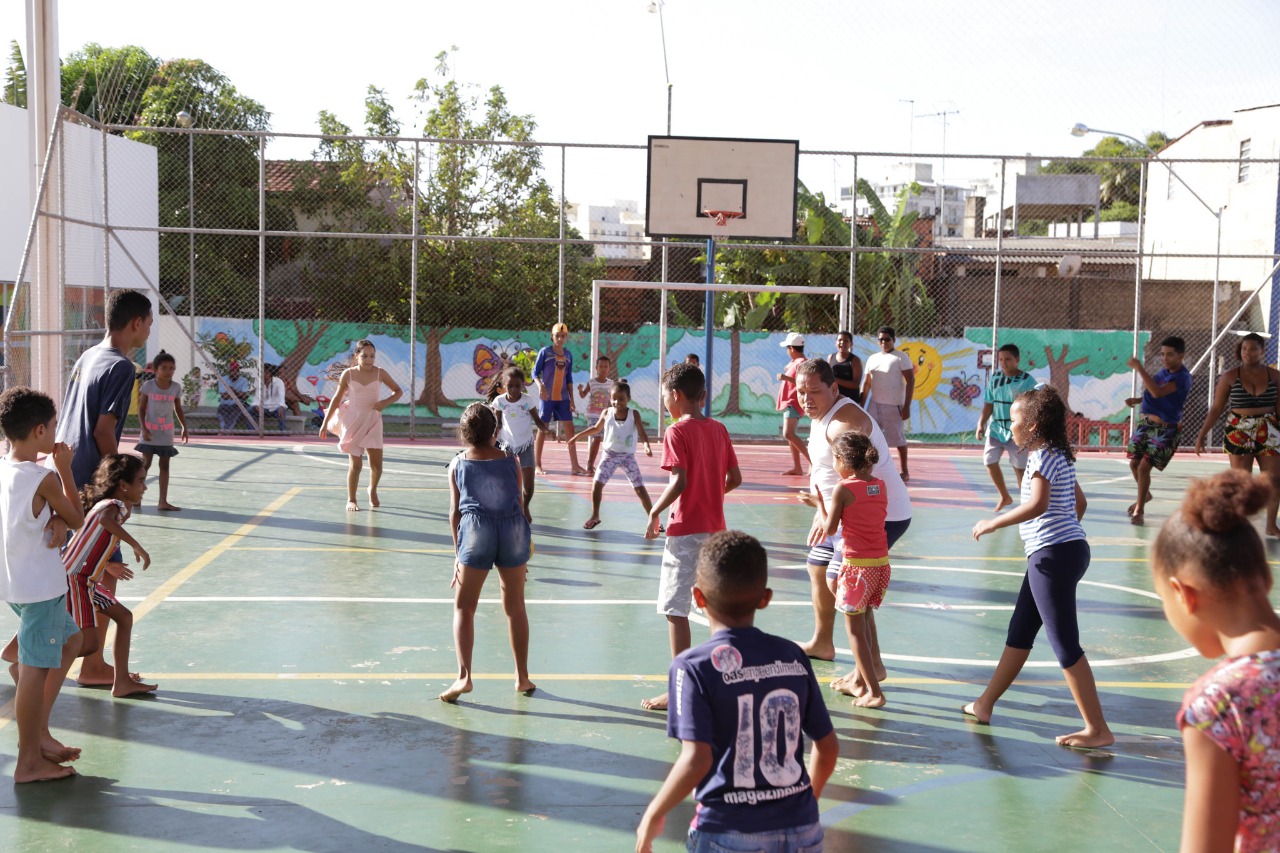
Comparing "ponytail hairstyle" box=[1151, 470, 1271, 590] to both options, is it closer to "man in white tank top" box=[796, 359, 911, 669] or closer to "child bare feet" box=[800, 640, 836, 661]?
"man in white tank top" box=[796, 359, 911, 669]

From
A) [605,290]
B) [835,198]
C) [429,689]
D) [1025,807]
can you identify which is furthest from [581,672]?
[605,290]

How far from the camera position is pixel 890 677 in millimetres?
7309

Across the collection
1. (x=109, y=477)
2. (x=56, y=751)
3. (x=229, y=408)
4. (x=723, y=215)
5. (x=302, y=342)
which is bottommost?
(x=56, y=751)

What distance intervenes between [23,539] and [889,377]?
37.1 ft

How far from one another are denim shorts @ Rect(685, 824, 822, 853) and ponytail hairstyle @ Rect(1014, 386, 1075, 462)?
3.18m

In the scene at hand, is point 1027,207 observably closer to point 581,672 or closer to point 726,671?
point 581,672

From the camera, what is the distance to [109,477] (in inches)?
243

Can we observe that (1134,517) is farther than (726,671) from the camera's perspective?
Yes

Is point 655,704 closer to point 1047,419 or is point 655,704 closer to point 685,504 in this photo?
point 685,504

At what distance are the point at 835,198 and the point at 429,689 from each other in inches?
864

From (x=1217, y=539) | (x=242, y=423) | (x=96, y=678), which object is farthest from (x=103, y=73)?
(x=1217, y=539)

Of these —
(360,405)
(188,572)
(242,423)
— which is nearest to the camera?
(188,572)

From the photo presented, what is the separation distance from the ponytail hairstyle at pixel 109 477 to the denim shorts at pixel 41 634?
3.42ft

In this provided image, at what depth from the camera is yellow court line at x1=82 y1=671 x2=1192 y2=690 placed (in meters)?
6.98
